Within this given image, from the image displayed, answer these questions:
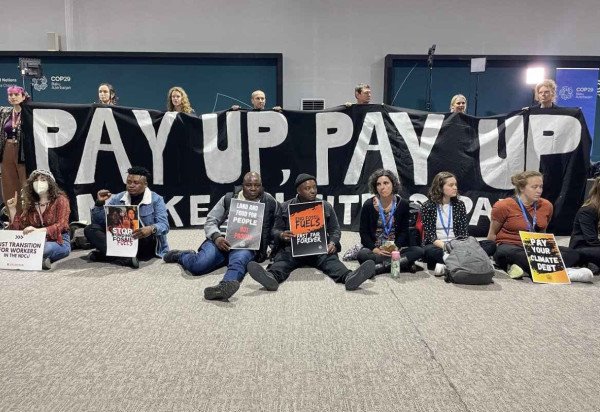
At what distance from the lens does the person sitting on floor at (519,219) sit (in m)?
3.87

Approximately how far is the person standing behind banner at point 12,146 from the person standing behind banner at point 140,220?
5.11 feet

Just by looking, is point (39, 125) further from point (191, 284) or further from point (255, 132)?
point (191, 284)

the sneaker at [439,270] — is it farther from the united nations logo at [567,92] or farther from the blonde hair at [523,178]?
the united nations logo at [567,92]

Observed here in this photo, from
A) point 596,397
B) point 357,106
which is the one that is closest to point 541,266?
point 596,397

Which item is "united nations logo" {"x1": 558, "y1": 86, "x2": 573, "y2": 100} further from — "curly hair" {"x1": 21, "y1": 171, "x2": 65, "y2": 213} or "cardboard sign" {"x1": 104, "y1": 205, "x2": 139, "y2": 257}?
"curly hair" {"x1": 21, "y1": 171, "x2": 65, "y2": 213}

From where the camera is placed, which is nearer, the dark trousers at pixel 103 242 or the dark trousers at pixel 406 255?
the dark trousers at pixel 406 255

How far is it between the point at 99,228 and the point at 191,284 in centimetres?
130

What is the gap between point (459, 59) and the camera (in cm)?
799

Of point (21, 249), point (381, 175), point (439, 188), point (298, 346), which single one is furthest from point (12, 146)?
point (439, 188)

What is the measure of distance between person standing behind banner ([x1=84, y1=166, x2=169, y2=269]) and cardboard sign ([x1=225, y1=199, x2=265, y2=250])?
803mm

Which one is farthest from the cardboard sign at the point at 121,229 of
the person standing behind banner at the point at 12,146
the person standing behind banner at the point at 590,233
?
the person standing behind banner at the point at 590,233

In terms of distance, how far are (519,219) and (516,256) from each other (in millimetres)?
392

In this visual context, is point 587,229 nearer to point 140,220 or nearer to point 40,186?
point 140,220

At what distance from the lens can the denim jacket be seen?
4102 millimetres
